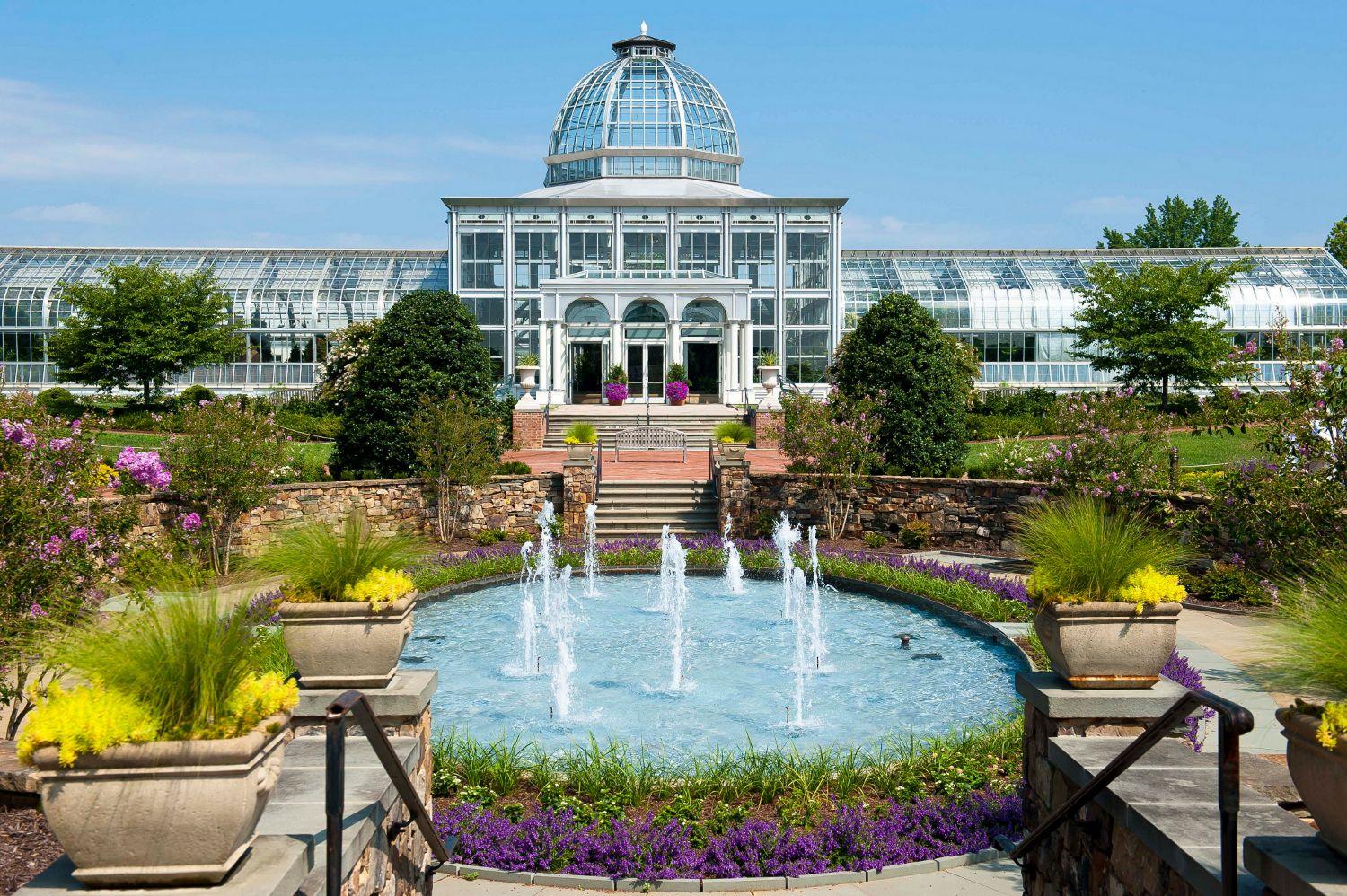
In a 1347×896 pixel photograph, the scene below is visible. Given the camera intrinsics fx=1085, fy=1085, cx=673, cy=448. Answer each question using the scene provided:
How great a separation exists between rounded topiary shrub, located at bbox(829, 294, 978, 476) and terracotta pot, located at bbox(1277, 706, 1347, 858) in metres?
16.9

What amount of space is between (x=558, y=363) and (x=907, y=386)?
23.5 m

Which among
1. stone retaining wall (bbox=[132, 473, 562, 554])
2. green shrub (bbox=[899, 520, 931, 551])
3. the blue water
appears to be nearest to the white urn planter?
stone retaining wall (bbox=[132, 473, 562, 554])

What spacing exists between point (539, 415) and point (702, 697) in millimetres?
22129

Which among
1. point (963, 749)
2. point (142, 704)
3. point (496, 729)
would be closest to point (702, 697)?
point (496, 729)

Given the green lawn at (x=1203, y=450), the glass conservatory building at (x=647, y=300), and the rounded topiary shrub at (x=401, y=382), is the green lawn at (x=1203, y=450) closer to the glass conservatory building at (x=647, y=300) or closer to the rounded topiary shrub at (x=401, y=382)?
the rounded topiary shrub at (x=401, y=382)

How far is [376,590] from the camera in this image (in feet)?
18.4

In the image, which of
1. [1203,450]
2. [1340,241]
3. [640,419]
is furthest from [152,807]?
[1340,241]

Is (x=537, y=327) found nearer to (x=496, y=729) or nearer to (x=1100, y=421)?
(x=1100, y=421)

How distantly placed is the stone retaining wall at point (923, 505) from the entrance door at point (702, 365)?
2399 cm

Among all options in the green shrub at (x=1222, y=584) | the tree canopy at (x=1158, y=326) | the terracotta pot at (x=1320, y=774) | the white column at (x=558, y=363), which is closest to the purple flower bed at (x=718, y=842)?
the terracotta pot at (x=1320, y=774)

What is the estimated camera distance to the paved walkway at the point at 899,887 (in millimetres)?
5977

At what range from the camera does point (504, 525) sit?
65.3 feet

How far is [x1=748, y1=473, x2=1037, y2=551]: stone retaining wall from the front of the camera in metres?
17.8

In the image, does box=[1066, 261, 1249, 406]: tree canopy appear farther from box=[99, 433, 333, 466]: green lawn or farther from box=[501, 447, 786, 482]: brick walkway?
box=[99, 433, 333, 466]: green lawn
